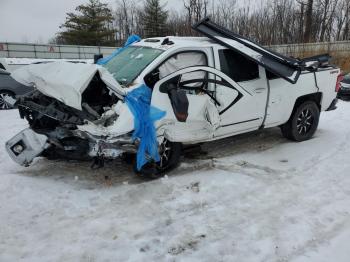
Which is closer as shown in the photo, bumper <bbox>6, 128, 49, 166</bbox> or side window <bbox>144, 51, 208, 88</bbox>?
bumper <bbox>6, 128, 49, 166</bbox>

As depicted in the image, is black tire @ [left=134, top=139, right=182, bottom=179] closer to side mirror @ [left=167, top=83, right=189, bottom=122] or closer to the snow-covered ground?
the snow-covered ground

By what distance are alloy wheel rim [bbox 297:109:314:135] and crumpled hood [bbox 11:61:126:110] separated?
12.5 feet

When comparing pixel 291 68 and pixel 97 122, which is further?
pixel 291 68

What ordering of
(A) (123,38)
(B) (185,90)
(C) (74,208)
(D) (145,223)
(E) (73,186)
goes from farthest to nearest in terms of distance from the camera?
1. (A) (123,38)
2. (B) (185,90)
3. (E) (73,186)
4. (C) (74,208)
5. (D) (145,223)

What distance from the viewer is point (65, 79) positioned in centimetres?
457

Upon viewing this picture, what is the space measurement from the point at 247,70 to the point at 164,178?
2.31m

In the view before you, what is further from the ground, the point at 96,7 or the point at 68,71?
the point at 96,7

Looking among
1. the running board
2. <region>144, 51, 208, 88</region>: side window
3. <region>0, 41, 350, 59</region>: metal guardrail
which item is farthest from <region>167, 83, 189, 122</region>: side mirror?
<region>0, 41, 350, 59</region>: metal guardrail

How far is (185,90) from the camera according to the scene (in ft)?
17.0

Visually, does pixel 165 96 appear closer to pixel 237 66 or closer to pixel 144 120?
pixel 144 120

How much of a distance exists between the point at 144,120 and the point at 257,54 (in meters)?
2.39

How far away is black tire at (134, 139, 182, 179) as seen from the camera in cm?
507

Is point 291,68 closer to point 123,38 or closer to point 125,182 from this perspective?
point 125,182

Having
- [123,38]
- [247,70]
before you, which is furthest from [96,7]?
[247,70]
